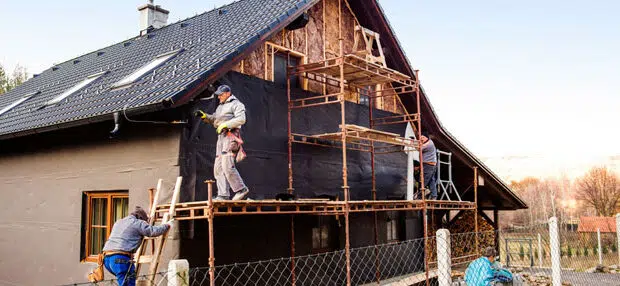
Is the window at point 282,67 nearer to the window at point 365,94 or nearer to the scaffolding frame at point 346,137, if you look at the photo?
the scaffolding frame at point 346,137

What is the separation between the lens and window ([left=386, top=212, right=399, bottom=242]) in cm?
1391

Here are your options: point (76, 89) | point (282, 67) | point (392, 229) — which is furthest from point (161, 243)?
point (392, 229)

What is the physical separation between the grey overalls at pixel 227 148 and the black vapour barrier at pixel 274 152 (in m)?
0.42

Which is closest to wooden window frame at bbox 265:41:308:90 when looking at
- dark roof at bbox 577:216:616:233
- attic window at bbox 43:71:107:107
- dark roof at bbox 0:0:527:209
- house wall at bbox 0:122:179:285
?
dark roof at bbox 0:0:527:209

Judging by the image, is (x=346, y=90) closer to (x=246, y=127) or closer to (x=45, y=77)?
(x=246, y=127)

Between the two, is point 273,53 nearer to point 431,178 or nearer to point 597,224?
point 431,178

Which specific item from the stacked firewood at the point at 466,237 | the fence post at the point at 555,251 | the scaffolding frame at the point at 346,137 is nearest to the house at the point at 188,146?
the scaffolding frame at the point at 346,137

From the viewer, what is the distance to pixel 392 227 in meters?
14.2

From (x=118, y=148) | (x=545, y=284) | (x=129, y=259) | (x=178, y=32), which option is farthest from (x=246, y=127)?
(x=545, y=284)

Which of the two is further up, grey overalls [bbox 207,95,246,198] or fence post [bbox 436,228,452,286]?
grey overalls [bbox 207,95,246,198]

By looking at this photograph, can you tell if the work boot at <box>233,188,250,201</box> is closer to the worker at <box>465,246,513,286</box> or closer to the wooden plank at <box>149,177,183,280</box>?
the wooden plank at <box>149,177,183,280</box>

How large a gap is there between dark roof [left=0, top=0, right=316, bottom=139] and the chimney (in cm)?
145

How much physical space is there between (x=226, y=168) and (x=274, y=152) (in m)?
2.02

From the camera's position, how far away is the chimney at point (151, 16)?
17141 mm
